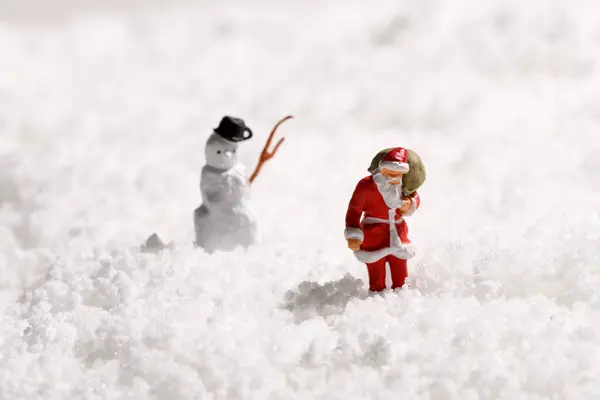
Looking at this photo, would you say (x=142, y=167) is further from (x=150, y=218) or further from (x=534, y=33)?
(x=534, y=33)

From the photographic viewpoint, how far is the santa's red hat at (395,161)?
1722 millimetres

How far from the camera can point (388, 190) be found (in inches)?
69.2

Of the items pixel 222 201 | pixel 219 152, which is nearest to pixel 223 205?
pixel 222 201

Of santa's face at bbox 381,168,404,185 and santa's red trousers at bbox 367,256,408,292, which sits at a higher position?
santa's face at bbox 381,168,404,185

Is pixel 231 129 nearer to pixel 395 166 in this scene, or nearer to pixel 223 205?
pixel 223 205

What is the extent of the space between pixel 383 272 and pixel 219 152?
599 mm

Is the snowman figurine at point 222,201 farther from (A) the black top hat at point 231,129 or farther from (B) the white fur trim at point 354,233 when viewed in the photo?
(B) the white fur trim at point 354,233

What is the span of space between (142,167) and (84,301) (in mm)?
1077

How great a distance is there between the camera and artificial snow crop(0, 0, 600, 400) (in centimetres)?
154

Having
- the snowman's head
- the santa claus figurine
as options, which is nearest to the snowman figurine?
the snowman's head

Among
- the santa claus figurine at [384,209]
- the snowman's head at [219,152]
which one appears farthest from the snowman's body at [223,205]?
the santa claus figurine at [384,209]

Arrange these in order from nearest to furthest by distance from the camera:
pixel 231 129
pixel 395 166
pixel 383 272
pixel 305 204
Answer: pixel 395 166, pixel 383 272, pixel 231 129, pixel 305 204

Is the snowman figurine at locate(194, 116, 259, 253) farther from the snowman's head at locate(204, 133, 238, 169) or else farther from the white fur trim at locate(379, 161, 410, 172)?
the white fur trim at locate(379, 161, 410, 172)

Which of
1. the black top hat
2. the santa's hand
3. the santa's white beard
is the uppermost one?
the black top hat
